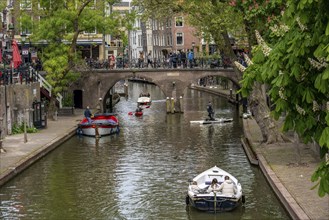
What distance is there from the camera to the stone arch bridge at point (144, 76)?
71000 mm

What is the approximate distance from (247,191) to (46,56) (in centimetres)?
3245

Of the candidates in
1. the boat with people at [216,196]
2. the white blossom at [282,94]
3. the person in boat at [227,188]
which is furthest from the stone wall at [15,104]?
the white blossom at [282,94]

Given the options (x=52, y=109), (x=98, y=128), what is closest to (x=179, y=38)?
(x=52, y=109)

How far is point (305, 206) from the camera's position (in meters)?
25.6

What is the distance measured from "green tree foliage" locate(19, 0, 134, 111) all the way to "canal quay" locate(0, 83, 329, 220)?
538cm

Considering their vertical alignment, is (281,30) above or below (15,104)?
above

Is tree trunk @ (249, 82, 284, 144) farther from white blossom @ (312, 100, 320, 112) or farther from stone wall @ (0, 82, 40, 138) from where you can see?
white blossom @ (312, 100, 320, 112)

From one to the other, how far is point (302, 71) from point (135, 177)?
20847 millimetres

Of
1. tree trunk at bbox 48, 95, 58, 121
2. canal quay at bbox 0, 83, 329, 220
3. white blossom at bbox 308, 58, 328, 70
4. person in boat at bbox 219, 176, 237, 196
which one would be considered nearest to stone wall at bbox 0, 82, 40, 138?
canal quay at bbox 0, 83, 329, 220

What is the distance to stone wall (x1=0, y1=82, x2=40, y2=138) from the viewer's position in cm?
4634

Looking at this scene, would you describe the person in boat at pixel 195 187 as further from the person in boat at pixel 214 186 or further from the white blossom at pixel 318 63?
the white blossom at pixel 318 63

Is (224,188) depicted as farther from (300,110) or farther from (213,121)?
(213,121)

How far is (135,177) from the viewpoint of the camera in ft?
117

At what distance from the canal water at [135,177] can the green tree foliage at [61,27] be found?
7381mm
